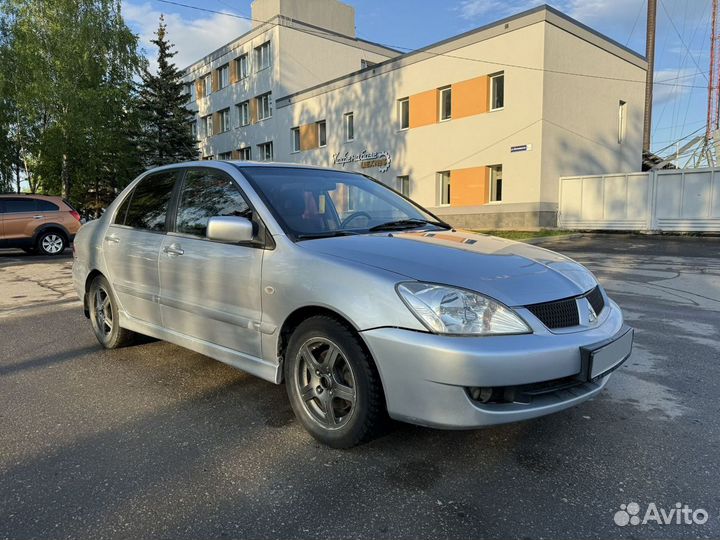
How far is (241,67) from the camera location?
37.9m

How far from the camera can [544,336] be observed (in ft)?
8.28

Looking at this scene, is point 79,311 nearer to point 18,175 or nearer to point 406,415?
point 406,415

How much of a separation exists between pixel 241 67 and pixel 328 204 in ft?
125

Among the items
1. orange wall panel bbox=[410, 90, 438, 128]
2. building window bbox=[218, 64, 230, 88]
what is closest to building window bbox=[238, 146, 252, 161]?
building window bbox=[218, 64, 230, 88]

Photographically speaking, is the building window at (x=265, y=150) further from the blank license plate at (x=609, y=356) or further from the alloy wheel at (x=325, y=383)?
the blank license plate at (x=609, y=356)

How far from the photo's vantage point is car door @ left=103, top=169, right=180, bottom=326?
4.15m

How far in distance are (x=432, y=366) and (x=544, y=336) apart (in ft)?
1.89

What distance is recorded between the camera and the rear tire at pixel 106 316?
4.74 m

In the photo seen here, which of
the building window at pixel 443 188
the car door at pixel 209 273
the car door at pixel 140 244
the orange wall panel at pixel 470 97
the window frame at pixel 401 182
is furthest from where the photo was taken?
the window frame at pixel 401 182

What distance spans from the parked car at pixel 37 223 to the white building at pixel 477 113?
9.35 meters

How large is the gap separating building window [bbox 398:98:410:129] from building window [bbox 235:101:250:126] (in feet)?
51.4

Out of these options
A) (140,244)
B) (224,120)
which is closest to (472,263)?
(140,244)

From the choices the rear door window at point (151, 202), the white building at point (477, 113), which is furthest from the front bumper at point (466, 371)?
the white building at point (477, 113)

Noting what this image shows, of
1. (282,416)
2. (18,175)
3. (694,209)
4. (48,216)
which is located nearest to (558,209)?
(694,209)
